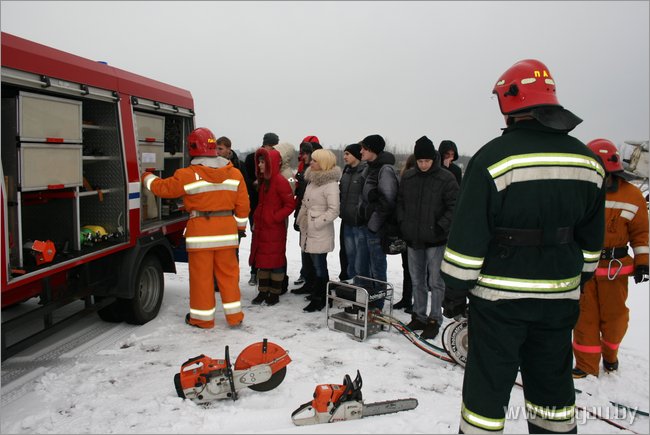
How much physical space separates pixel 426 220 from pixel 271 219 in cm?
201

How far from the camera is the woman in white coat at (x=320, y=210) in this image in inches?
227

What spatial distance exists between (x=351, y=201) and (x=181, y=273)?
3.45 m

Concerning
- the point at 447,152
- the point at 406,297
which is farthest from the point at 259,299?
the point at 447,152

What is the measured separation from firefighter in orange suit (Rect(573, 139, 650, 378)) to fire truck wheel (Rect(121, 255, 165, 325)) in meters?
4.31

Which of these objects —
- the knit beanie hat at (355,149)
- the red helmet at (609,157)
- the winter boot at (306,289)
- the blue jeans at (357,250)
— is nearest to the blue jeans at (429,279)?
the blue jeans at (357,250)

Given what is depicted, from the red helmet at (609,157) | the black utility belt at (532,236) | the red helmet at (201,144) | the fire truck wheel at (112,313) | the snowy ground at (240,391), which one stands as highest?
the red helmet at (201,144)

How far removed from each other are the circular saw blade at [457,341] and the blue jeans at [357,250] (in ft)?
5.70

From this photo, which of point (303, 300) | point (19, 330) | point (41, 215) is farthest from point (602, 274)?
point (19, 330)

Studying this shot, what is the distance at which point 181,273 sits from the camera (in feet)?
25.4

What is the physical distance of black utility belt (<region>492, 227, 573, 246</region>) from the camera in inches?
101

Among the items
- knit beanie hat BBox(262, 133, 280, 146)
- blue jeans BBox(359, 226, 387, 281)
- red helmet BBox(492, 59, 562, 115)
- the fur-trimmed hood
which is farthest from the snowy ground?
knit beanie hat BBox(262, 133, 280, 146)

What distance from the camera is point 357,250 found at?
5.91 m

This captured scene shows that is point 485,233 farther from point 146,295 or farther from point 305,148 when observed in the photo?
point 305,148

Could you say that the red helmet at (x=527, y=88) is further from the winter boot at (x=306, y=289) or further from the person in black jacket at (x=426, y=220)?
the winter boot at (x=306, y=289)
